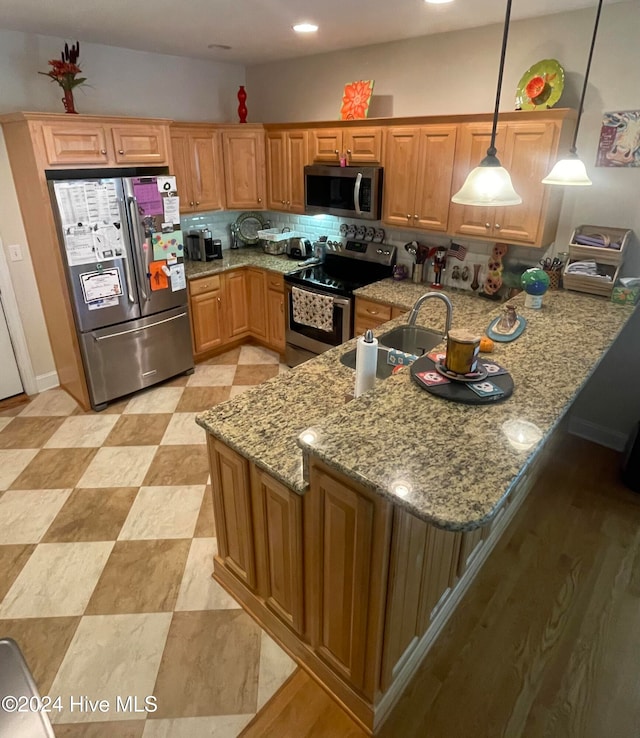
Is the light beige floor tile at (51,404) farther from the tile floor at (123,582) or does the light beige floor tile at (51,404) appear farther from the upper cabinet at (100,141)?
the upper cabinet at (100,141)

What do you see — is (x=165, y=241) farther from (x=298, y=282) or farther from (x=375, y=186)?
(x=375, y=186)

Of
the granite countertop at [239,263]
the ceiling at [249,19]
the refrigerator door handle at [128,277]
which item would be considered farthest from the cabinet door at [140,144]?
the granite countertop at [239,263]

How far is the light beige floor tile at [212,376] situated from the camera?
414 centimetres

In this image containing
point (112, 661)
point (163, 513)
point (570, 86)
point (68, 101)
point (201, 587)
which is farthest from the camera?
point (68, 101)

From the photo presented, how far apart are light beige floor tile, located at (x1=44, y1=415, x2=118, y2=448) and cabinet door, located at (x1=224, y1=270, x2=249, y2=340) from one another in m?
1.39

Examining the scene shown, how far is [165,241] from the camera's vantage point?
3650 millimetres

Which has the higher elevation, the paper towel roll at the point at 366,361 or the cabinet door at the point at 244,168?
the cabinet door at the point at 244,168

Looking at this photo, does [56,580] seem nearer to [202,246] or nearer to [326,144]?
[202,246]

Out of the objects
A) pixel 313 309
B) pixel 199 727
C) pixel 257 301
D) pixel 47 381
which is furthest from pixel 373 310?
pixel 47 381

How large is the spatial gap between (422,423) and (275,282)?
9.89 ft

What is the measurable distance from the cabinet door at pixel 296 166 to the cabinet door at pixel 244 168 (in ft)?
1.13

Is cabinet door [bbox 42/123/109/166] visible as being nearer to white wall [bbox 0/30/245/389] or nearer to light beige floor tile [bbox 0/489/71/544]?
white wall [bbox 0/30/245/389]

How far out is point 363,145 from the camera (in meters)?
3.57

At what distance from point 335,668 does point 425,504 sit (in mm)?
1030
